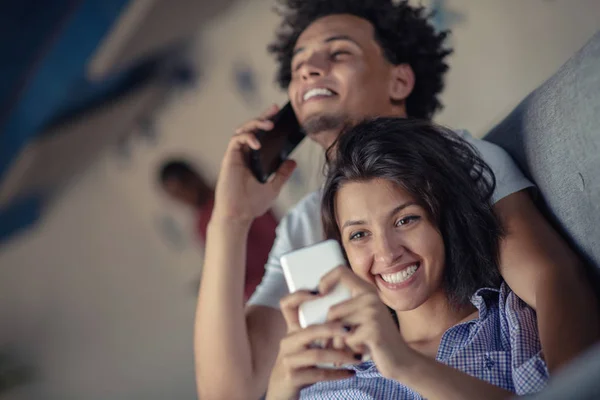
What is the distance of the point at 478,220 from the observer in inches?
23.4

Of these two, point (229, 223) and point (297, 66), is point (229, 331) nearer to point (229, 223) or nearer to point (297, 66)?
point (229, 223)

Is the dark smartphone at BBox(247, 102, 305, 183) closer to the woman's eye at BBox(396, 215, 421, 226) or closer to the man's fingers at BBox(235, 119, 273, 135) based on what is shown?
the man's fingers at BBox(235, 119, 273, 135)

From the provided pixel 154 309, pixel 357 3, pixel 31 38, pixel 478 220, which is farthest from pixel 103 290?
pixel 478 220

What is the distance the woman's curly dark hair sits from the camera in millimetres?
583

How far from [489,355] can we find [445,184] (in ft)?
0.50

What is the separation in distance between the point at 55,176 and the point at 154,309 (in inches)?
17.9

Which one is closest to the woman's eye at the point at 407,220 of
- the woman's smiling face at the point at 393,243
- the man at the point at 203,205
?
the woman's smiling face at the point at 393,243

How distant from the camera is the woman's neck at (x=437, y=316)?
1.98 feet

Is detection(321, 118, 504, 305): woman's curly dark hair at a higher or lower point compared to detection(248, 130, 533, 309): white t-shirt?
lower

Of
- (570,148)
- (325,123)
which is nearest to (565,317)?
(570,148)

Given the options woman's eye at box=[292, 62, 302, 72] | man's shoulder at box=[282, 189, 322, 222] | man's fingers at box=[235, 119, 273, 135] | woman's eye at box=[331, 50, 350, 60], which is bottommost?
man's shoulder at box=[282, 189, 322, 222]

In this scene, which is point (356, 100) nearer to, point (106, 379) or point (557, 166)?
point (557, 166)

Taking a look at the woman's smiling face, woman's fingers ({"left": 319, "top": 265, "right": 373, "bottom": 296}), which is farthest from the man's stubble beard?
woman's fingers ({"left": 319, "top": 265, "right": 373, "bottom": 296})

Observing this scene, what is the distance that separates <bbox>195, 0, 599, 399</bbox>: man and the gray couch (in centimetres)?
2
